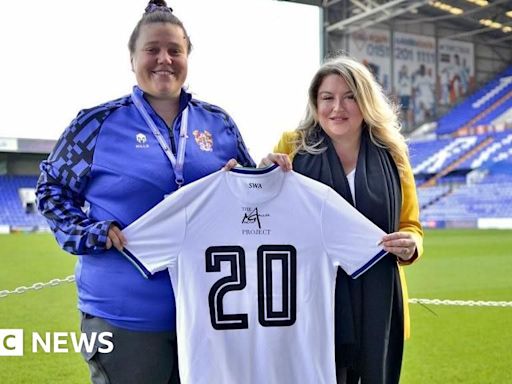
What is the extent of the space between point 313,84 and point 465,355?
8.30 feet

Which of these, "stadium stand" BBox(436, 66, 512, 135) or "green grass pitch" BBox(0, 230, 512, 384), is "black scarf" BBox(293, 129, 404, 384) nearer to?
"green grass pitch" BBox(0, 230, 512, 384)

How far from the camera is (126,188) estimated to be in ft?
4.85

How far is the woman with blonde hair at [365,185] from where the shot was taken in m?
1.67

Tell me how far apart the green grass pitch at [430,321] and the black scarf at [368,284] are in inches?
20.9

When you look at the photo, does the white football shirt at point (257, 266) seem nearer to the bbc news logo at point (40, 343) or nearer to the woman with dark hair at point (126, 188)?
the woman with dark hair at point (126, 188)

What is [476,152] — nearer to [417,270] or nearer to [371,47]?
[371,47]

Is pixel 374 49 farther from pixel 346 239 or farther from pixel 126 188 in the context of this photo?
pixel 126 188

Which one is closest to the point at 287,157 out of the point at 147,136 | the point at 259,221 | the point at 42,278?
the point at 259,221

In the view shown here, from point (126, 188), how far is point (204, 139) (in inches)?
10.0

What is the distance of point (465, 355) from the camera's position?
3.62m

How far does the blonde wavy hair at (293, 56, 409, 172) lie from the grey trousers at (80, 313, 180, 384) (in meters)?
0.68

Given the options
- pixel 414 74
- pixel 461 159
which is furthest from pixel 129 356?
pixel 414 74

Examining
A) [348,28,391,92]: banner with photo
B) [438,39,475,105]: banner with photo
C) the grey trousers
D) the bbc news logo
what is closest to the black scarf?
the grey trousers

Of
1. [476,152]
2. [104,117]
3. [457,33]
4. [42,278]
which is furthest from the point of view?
[457,33]
